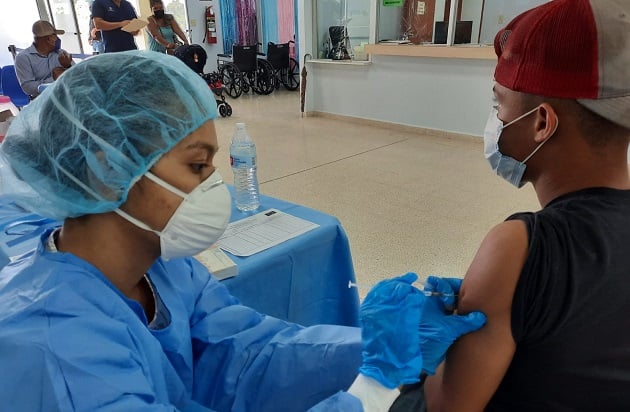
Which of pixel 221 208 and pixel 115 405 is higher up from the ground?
pixel 221 208

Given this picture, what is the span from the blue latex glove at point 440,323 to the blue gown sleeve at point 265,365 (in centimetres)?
25

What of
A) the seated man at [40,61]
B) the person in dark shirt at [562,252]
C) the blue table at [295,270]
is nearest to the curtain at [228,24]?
the seated man at [40,61]

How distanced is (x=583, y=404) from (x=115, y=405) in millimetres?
731

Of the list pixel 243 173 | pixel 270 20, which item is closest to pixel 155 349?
pixel 243 173

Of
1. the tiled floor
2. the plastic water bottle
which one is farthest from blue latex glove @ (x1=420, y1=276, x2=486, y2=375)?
the tiled floor

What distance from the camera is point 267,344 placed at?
1.01m

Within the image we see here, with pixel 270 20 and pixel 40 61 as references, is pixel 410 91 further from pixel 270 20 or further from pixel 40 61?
pixel 270 20

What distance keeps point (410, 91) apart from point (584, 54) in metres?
4.57

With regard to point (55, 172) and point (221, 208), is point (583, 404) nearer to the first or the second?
point (221, 208)

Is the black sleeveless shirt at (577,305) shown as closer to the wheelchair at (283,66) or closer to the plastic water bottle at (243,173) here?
the plastic water bottle at (243,173)

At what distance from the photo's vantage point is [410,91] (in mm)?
5062

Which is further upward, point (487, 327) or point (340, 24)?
point (340, 24)

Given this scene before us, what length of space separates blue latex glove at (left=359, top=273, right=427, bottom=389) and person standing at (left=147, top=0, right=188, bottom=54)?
17.7 ft

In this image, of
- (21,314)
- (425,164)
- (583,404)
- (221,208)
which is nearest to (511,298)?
(583,404)
